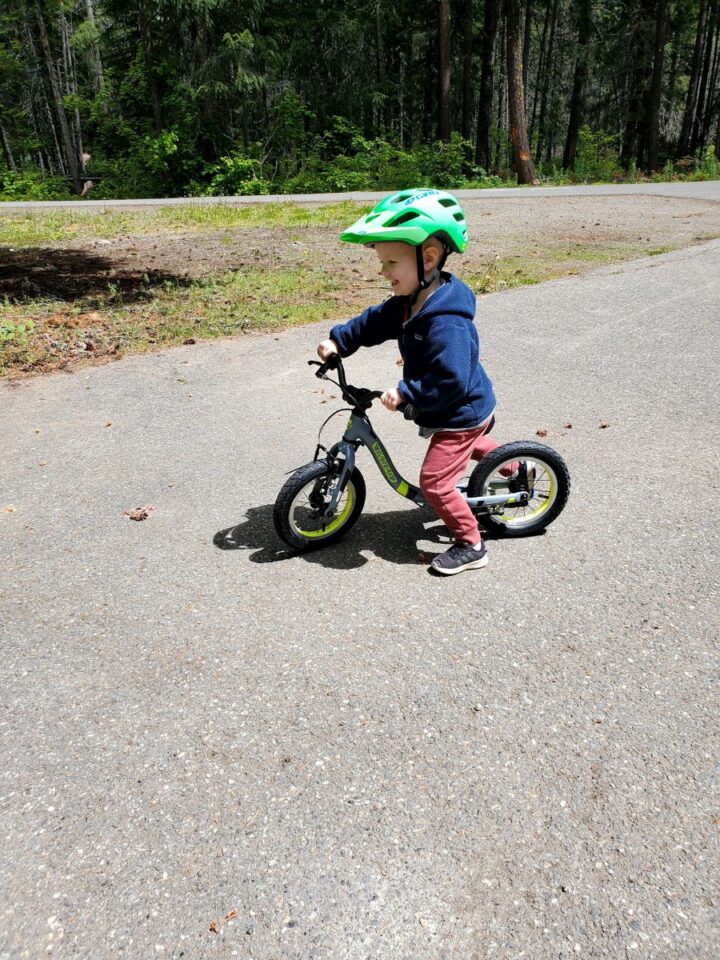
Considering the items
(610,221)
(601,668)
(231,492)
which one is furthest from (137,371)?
(610,221)

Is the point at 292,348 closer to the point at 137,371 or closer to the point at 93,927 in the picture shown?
the point at 137,371

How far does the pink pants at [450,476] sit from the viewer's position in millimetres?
3381

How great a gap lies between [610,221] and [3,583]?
12775mm

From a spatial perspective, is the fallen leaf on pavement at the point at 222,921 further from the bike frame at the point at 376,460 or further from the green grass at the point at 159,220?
the green grass at the point at 159,220

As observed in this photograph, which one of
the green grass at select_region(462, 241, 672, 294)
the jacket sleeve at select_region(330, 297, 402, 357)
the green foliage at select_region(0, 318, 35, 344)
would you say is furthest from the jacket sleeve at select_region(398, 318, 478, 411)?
the green grass at select_region(462, 241, 672, 294)

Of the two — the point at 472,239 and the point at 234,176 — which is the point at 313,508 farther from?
the point at 234,176

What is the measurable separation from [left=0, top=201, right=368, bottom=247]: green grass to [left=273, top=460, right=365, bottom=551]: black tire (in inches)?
423

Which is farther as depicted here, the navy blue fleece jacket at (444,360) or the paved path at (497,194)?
the paved path at (497,194)

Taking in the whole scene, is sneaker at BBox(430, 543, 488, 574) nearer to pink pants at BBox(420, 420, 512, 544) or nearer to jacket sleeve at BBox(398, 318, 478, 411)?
pink pants at BBox(420, 420, 512, 544)

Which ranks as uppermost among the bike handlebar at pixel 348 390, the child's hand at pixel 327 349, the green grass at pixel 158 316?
the child's hand at pixel 327 349

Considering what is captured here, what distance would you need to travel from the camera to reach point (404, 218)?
3.00 m

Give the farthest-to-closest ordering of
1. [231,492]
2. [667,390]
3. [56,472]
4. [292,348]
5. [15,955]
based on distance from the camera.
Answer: [292,348] < [667,390] < [56,472] < [231,492] < [15,955]

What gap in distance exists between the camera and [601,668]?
9.39 ft

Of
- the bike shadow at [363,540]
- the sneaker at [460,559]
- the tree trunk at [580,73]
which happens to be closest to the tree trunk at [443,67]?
the tree trunk at [580,73]
